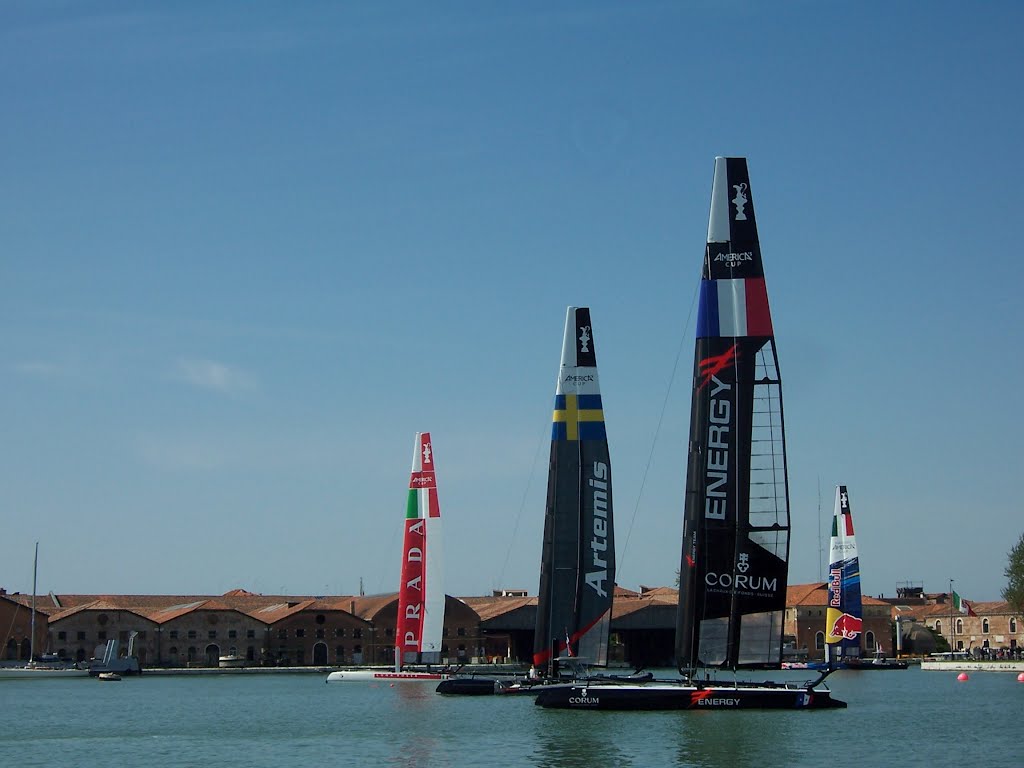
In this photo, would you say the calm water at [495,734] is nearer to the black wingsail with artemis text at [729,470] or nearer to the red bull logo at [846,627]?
the black wingsail with artemis text at [729,470]

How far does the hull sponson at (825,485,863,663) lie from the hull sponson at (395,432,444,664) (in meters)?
29.8

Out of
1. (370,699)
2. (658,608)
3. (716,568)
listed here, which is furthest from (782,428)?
(658,608)

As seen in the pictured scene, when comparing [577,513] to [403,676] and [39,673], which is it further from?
[39,673]

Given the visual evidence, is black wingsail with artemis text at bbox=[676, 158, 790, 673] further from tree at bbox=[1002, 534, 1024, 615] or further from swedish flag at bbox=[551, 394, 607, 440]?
tree at bbox=[1002, 534, 1024, 615]

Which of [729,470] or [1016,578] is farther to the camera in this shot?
[1016,578]

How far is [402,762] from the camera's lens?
87.6 ft

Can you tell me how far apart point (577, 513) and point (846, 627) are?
42.3 metres

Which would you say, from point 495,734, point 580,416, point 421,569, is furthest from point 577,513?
point 421,569

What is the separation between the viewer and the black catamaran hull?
2820 centimetres

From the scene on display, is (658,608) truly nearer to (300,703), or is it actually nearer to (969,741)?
(300,703)

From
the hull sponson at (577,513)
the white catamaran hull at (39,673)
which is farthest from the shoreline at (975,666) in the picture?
the white catamaran hull at (39,673)

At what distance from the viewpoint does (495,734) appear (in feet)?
103

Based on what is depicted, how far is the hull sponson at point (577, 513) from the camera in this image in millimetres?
38000

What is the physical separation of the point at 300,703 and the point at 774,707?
2436cm
